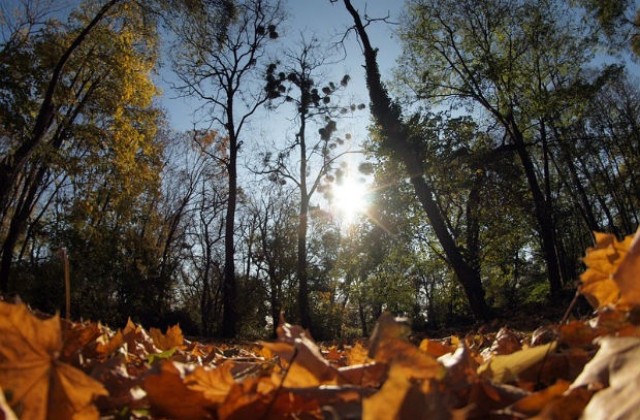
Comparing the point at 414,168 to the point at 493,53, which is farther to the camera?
the point at 493,53

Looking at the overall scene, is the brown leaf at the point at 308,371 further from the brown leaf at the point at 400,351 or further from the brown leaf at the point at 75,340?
the brown leaf at the point at 75,340

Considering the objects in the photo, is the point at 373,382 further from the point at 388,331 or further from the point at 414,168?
the point at 414,168

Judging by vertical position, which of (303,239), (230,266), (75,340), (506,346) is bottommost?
(506,346)

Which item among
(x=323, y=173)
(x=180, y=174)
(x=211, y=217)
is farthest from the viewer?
(x=211, y=217)

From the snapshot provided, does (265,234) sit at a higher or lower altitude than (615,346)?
higher

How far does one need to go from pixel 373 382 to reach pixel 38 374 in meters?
0.45

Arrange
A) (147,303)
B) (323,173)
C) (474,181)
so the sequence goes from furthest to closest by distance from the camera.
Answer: (323,173)
(147,303)
(474,181)

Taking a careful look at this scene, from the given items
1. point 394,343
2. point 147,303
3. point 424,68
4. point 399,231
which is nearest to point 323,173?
point 399,231

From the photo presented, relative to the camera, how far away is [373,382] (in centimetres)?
68

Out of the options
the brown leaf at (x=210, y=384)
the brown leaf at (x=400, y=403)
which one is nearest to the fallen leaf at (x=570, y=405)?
the brown leaf at (x=400, y=403)

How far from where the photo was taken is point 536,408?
45 cm

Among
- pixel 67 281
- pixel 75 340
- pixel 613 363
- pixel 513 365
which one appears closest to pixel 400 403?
pixel 613 363

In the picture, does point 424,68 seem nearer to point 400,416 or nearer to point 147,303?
point 147,303

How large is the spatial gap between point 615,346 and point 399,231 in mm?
17899
